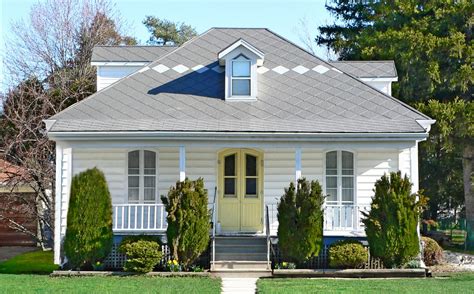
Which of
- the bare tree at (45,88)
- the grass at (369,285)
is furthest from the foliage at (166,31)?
the grass at (369,285)

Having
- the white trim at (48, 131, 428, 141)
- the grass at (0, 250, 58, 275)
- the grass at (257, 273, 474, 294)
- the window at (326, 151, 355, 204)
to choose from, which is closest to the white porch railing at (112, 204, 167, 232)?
the white trim at (48, 131, 428, 141)

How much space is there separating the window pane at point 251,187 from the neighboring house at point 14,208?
11306 millimetres

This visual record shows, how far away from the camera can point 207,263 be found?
18.3m

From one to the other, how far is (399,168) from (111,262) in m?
8.50

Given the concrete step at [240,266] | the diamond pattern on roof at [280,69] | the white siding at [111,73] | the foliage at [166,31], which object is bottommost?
the concrete step at [240,266]

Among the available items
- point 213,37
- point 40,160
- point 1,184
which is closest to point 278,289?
point 213,37

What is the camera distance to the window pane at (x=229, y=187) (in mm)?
21031

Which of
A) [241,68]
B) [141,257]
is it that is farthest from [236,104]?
[141,257]

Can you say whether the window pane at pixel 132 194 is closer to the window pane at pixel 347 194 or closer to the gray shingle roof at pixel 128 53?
the gray shingle roof at pixel 128 53

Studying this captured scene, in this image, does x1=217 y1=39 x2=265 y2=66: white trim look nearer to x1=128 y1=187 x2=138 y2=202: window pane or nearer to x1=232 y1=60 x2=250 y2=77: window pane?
x1=232 y1=60 x2=250 y2=77: window pane

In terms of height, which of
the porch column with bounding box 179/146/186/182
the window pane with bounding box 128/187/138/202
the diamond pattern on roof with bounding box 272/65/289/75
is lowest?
the window pane with bounding box 128/187/138/202

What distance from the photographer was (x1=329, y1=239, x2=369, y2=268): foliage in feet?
57.6

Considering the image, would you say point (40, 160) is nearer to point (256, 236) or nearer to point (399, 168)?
point (256, 236)

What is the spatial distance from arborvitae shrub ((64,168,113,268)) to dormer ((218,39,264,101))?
196 inches
